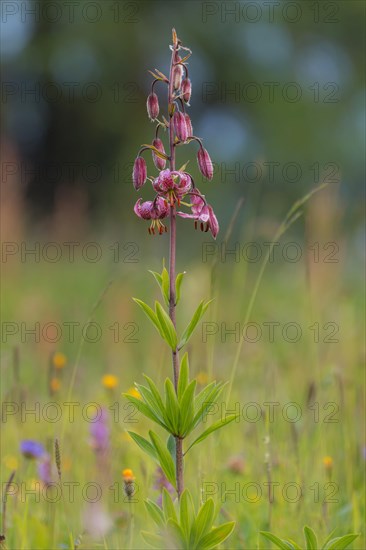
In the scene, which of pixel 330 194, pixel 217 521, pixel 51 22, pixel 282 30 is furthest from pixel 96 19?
pixel 217 521

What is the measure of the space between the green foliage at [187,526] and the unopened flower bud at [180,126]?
0.63 m

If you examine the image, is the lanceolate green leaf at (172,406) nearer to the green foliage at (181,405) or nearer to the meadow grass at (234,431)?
the green foliage at (181,405)

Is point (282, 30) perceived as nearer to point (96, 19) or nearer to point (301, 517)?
point (96, 19)

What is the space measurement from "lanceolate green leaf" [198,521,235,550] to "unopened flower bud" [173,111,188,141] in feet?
2.27

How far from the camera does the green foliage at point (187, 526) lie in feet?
4.67

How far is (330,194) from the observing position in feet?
10.0

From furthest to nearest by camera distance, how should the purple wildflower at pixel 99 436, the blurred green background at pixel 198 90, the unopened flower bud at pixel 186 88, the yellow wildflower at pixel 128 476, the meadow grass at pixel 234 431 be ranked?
1. the blurred green background at pixel 198 90
2. the purple wildflower at pixel 99 436
3. the meadow grass at pixel 234 431
4. the yellow wildflower at pixel 128 476
5. the unopened flower bud at pixel 186 88

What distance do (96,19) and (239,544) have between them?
45.4ft

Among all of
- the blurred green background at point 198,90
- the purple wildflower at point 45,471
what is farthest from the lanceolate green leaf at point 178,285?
the blurred green background at point 198,90

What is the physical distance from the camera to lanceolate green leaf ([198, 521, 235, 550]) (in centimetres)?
142

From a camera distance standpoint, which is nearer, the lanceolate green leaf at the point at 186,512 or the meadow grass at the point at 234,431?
the lanceolate green leaf at the point at 186,512

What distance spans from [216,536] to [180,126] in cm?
74

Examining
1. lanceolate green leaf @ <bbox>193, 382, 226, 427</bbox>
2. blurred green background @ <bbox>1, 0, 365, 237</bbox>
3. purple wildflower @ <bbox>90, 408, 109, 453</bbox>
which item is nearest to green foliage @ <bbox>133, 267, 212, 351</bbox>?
lanceolate green leaf @ <bbox>193, 382, 226, 427</bbox>

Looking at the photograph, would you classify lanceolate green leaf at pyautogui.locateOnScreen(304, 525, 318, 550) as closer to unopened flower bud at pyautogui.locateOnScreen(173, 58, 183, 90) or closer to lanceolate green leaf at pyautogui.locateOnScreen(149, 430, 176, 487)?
lanceolate green leaf at pyautogui.locateOnScreen(149, 430, 176, 487)
